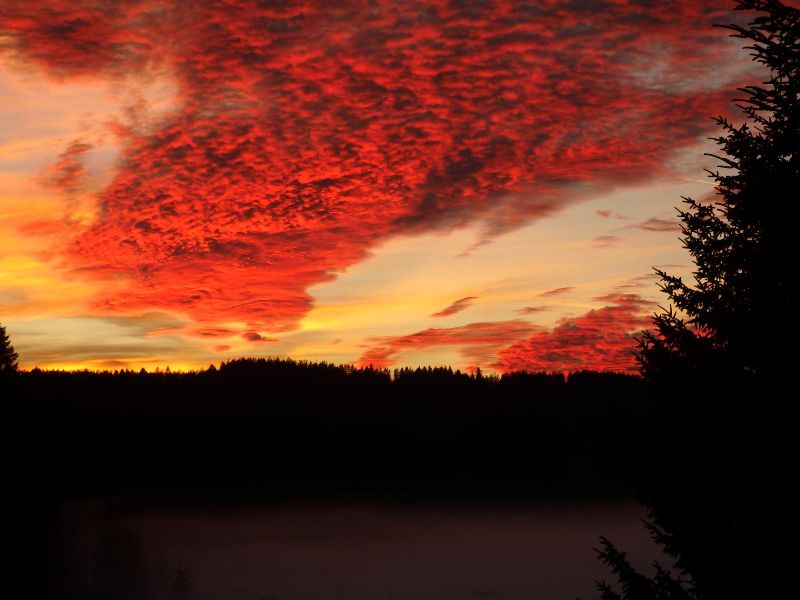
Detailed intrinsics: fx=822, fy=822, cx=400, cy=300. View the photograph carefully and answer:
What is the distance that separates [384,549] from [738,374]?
128386mm

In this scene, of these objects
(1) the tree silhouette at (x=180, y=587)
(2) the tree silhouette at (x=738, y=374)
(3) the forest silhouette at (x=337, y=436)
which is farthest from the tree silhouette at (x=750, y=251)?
(3) the forest silhouette at (x=337, y=436)

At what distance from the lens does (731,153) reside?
10430 millimetres

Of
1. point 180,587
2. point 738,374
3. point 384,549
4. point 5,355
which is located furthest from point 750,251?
point 384,549

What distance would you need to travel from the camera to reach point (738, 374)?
950cm

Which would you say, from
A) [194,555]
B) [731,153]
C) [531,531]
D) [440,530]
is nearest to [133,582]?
[194,555]

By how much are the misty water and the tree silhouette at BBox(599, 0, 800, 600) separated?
72.7m

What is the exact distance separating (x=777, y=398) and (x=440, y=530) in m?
134

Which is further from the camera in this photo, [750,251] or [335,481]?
[335,481]

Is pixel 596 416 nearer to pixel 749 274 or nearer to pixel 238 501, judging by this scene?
pixel 238 501

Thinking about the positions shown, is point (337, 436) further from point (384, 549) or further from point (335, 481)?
point (384, 549)

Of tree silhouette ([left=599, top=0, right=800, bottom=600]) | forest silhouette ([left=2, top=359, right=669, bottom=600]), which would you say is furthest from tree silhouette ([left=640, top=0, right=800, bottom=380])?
forest silhouette ([left=2, top=359, right=669, bottom=600])

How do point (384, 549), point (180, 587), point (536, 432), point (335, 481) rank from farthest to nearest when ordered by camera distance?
1. point (536, 432)
2. point (335, 481)
3. point (384, 549)
4. point (180, 587)

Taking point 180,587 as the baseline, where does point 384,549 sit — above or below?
below

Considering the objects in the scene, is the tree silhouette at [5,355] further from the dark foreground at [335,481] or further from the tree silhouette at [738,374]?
the tree silhouette at [738,374]
